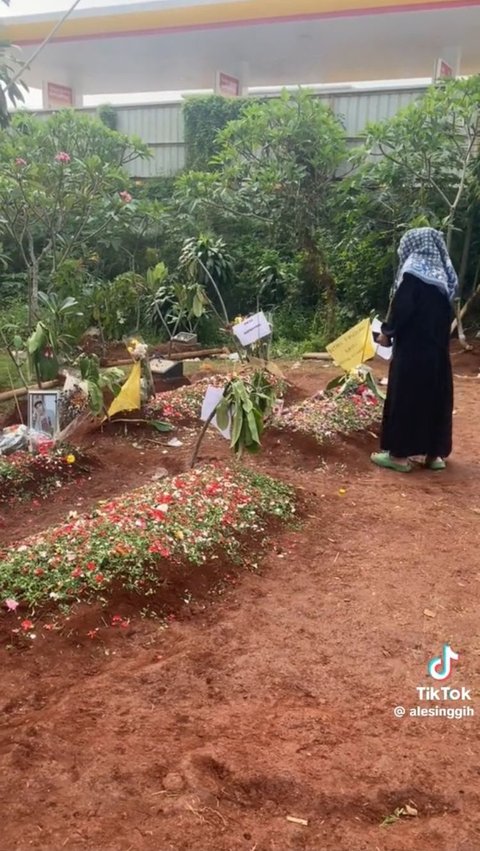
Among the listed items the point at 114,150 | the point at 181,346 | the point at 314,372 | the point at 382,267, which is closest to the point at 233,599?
the point at 314,372

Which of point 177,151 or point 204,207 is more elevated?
point 177,151

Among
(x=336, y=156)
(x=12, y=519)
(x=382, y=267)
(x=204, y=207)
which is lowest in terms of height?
(x=12, y=519)

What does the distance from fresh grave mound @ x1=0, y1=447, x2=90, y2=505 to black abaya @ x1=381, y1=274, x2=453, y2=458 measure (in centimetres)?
183

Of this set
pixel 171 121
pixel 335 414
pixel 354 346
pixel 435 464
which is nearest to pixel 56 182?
pixel 354 346

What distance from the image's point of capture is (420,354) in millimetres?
4004

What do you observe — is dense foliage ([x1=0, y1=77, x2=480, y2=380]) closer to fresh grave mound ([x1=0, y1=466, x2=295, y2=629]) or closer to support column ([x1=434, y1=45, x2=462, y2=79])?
fresh grave mound ([x1=0, y1=466, x2=295, y2=629])

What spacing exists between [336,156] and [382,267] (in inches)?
56.6

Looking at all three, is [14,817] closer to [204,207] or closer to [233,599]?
[233,599]

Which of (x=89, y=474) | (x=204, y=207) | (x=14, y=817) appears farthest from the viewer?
(x=204, y=207)

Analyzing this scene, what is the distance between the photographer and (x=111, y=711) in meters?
2.03

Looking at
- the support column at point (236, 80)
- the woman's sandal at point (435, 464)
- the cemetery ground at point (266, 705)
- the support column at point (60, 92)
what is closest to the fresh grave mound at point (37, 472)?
the cemetery ground at point (266, 705)

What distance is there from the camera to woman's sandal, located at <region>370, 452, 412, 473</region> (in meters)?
4.21

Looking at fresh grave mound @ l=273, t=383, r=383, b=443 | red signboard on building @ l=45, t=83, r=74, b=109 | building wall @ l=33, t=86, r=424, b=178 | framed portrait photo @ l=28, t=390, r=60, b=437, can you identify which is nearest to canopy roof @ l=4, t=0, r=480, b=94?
red signboard on building @ l=45, t=83, r=74, b=109

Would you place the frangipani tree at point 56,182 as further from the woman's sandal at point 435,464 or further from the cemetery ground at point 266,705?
the cemetery ground at point 266,705
